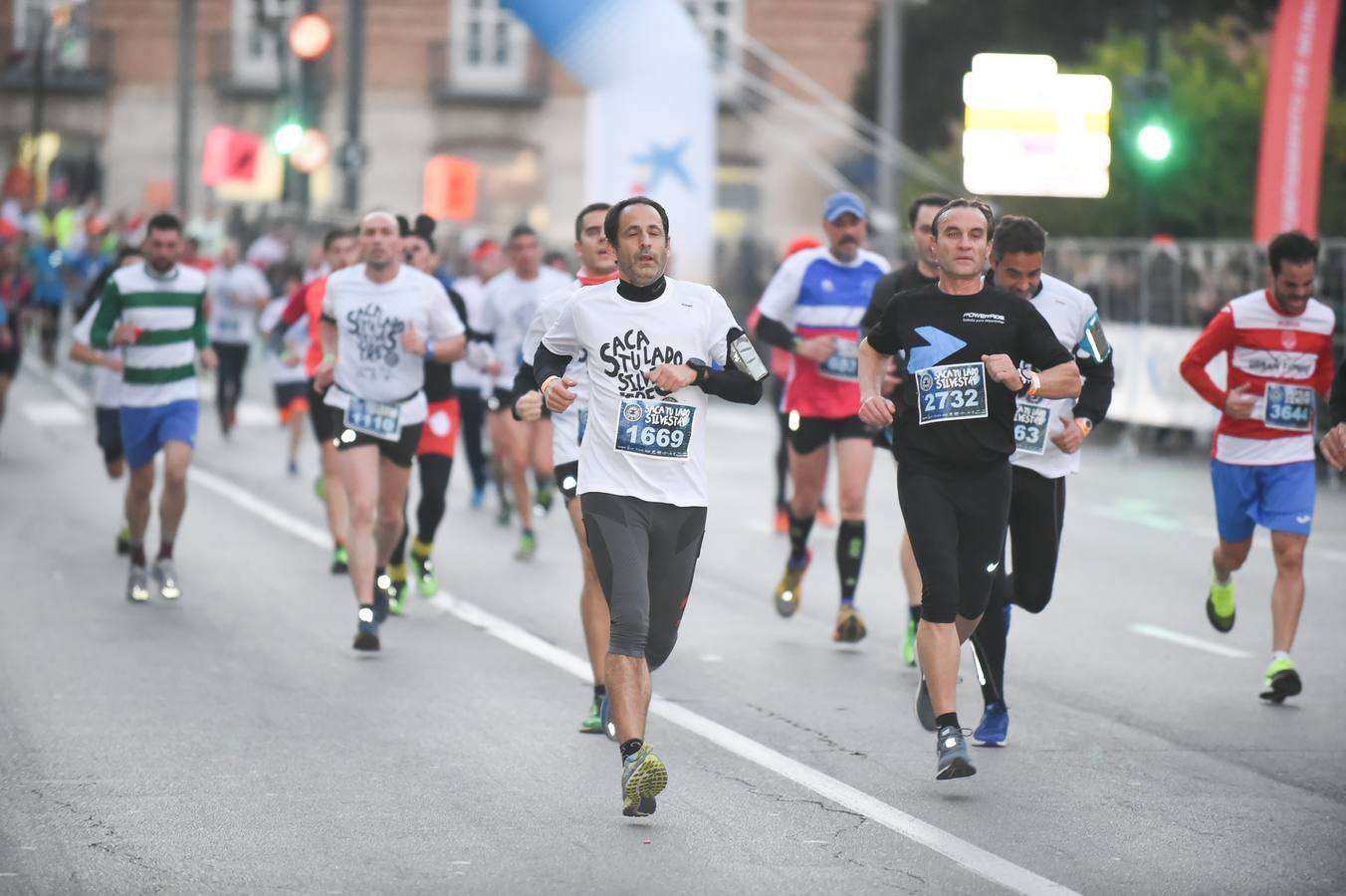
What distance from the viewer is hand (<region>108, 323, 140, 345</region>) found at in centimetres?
1223

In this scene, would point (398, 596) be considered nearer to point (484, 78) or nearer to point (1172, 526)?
point (1172, 526)

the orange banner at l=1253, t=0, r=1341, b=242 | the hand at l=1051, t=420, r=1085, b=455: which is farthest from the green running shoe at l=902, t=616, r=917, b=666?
the orange banner at l=1253, t=0, r=1341, b=242

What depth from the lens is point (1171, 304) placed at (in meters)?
23.1

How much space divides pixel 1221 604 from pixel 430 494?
396cm

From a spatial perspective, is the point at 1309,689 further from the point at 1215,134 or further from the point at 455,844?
the point at 1215,134

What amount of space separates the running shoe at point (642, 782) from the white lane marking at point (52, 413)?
18.2m

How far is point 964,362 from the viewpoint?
7.87 meters

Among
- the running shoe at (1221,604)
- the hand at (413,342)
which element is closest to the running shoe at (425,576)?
the hand at (413,342)

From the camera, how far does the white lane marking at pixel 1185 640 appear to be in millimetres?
11148

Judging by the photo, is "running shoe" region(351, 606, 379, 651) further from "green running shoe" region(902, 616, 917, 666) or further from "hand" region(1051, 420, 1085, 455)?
"hand" region(1051, 420, 1085, 455)

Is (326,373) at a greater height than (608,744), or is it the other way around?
(326,373)

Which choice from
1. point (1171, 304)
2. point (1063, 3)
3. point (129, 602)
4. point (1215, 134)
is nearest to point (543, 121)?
point (1063, 3)

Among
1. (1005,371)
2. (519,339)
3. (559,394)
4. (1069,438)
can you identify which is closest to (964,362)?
(1005,371)

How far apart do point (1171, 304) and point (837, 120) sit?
24756 millimetres
